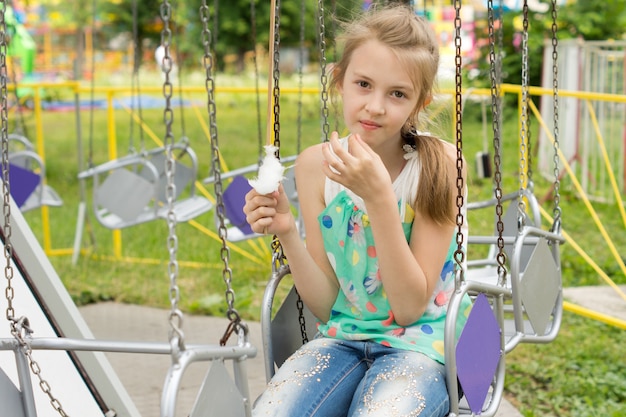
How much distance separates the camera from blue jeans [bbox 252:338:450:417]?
2.10 metres

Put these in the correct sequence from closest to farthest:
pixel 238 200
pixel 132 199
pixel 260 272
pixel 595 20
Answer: pixel 238 200 → pixel 132 199 → pixel 260 272 → pixel 595 20

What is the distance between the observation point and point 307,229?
2436 millimetres

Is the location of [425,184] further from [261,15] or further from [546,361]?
[261,15]

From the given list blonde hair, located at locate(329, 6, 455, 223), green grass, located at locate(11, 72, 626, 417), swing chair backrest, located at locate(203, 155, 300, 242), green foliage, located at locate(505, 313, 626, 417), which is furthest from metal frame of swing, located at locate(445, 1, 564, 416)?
swing chair backrest, located at locate(203, 155, 300, 242)

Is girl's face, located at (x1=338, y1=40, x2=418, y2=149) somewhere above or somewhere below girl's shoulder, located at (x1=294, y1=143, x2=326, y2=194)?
above

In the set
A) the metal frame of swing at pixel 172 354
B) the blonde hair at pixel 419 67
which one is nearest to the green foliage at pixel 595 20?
the blonde hair at pixel 419 67

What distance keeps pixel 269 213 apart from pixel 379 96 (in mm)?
372

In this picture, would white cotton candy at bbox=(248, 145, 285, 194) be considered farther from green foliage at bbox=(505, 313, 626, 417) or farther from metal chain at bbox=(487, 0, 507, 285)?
green foliage at bbox=(505, 313, 626, 417)

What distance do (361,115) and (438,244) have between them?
35cm

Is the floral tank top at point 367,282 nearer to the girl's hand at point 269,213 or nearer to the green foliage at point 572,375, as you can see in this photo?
the girl's hand at point 269,213

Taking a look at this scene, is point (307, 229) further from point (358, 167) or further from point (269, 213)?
point (358, 167)

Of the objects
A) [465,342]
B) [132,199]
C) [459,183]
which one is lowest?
[132,199]

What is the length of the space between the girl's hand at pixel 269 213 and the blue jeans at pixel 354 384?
0.30 m

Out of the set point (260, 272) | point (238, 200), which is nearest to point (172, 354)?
point (238, 200)
